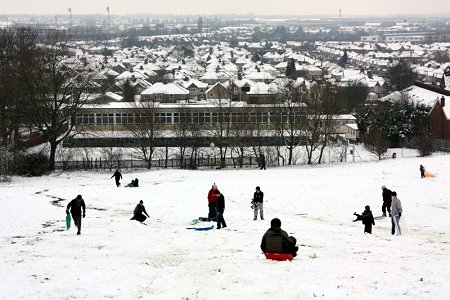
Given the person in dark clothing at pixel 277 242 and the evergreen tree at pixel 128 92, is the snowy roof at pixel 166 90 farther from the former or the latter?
the person in dark clothing at pixel 277 242

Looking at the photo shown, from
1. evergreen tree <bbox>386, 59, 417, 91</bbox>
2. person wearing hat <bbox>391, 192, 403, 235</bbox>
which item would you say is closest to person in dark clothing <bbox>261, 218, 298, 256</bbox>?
person wearing hat <bbox>391, 192, 403, 235</bbox>

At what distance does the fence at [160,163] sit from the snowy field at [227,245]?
39.7ft

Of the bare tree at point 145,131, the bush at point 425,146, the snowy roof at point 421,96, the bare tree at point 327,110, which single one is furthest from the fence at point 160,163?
the snowy roof at point 421,96

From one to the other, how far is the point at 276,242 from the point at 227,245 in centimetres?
339

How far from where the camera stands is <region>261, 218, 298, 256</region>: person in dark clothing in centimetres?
1373

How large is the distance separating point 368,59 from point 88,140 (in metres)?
157

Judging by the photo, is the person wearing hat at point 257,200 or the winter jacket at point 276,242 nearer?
the winter jacket at point 276,242

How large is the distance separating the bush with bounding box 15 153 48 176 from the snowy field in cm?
775

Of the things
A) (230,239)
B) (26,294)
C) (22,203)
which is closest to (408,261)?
(230,239)

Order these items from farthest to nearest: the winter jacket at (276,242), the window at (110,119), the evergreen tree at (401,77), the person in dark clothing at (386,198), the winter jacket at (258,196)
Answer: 1. the evergreen tree at (401,77)
2. the window at (110,119)
3. the person in dark clothing at (386,198)
4. the winter jacket at (258,196)
5. the winter jacket at (276,242)

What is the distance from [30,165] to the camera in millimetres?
40062

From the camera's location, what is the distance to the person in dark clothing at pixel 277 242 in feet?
45.0

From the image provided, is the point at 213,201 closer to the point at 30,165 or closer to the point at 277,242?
the point at 277,242

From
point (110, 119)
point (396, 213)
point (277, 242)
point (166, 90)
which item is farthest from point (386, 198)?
point (166, 90)
